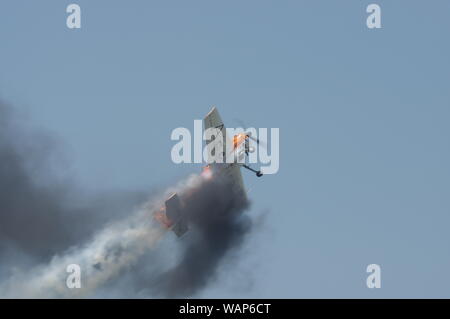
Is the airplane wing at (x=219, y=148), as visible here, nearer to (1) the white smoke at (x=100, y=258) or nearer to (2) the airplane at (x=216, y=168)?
(2) the airplane at (x=216, y=168)

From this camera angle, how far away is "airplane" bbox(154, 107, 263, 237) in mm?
110312

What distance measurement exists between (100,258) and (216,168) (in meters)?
15.9

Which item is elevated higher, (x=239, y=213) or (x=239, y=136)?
(x=239, y=136)

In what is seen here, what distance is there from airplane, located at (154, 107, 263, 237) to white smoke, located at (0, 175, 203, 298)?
1.32 m

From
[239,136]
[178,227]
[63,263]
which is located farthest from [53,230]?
[239,136]

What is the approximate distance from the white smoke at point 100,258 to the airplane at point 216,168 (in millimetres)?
1321

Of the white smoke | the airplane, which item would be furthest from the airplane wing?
the white smoke
